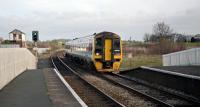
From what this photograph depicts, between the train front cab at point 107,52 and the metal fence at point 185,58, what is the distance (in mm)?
5134

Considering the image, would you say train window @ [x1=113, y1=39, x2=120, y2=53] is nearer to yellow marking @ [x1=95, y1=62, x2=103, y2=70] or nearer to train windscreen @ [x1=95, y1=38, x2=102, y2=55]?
train windscreen @ [x1=95, y1=38, x2=102, y2=55]

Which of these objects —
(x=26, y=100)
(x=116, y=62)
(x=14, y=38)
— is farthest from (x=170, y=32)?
(x=26, y=100)

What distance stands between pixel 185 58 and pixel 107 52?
6168 mm

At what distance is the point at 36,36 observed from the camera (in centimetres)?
4066

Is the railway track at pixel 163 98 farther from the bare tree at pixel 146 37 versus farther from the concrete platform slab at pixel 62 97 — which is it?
the bare tree at pixel 146 37

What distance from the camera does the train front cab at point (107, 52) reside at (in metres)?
29.9

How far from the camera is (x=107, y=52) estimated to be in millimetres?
30062

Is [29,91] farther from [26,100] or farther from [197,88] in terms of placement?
[197,88]

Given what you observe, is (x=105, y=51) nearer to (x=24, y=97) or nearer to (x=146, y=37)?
(x=24, y=97)

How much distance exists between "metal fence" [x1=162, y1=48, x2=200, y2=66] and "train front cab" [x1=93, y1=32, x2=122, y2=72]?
202 inches

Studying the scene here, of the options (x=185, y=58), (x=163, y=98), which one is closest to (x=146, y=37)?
(x=185, y=58)

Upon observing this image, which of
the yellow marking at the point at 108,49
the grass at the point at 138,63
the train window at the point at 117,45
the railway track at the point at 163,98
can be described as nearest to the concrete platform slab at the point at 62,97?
the railway track at the point at 163,98

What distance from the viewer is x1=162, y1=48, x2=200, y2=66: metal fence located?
28.3 meters

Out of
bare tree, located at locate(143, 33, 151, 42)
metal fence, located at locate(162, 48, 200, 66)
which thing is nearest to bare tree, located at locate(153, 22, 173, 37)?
bare tree, located at locate(143, 33, 151, 42)
